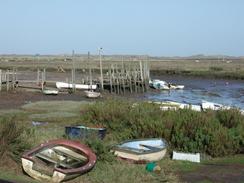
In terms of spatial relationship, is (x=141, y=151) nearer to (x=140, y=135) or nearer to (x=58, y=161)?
(x=140, y=135)

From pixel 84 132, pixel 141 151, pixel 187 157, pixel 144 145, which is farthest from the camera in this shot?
pixel 84 132

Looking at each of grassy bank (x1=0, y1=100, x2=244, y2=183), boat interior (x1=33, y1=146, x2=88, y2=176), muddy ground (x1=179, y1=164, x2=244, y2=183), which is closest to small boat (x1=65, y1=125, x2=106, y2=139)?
grassy bank (x1=0, y1=100, x2=244, y2=183)

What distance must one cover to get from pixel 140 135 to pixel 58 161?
495 centimetres

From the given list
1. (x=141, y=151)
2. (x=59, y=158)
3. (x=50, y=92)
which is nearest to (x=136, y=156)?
(x=141, y=151)

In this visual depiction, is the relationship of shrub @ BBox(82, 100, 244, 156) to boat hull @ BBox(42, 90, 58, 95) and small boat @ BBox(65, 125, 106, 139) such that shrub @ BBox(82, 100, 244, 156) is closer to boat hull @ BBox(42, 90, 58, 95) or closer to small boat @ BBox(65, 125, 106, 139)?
small boat @ BBox(65, 125, 106, 139)

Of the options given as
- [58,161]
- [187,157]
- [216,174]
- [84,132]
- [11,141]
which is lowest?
[216,174]

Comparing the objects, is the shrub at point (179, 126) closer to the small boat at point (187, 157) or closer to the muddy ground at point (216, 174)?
the small boat at point (187, 157)

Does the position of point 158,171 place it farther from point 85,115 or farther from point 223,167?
point 85,115

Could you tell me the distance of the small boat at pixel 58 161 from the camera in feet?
36.7

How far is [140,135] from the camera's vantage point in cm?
1642

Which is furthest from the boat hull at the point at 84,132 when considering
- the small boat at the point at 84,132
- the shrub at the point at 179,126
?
the shrub at the point at 179,126

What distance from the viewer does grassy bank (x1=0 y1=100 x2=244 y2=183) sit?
12008mm

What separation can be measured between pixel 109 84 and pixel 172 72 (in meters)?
38.7

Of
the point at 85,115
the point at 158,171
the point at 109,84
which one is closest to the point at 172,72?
the point at 109,84
